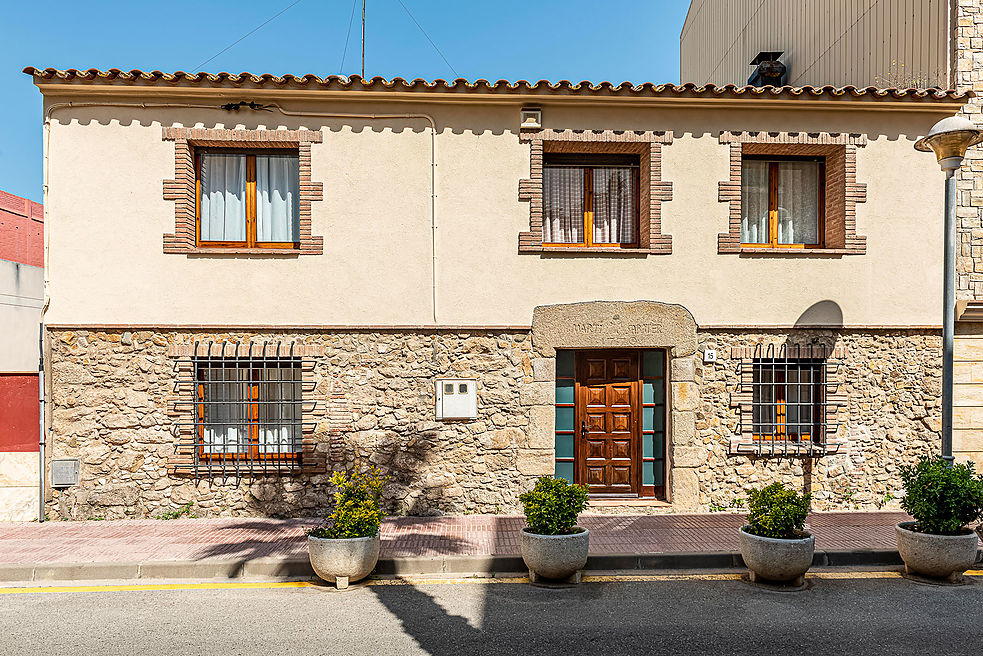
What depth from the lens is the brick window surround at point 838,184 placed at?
834 cm

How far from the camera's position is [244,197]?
331 inches

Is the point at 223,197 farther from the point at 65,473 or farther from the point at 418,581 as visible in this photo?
the point at 418,581

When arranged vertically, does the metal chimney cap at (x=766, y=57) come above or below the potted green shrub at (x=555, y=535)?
above

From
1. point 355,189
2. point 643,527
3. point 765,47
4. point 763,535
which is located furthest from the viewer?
point 765,47

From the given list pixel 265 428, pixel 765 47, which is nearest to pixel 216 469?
pixel 265 428

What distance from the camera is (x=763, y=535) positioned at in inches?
235

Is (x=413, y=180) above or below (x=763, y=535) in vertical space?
above

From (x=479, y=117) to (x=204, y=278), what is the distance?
13.7 ft

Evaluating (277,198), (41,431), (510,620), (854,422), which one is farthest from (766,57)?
(41,431)

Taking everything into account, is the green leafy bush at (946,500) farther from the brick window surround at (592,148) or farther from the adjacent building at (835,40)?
the adjacent building at (835,40)

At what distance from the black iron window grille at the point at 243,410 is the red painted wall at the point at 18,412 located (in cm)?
180

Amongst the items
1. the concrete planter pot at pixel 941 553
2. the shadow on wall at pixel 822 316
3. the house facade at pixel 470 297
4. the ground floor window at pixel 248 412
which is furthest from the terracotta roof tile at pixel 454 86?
the concrete planter pot at pixel 941 553

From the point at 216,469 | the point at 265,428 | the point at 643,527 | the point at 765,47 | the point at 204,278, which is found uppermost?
the point at 765,47

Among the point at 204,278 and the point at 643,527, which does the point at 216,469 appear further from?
the point at 643,527
